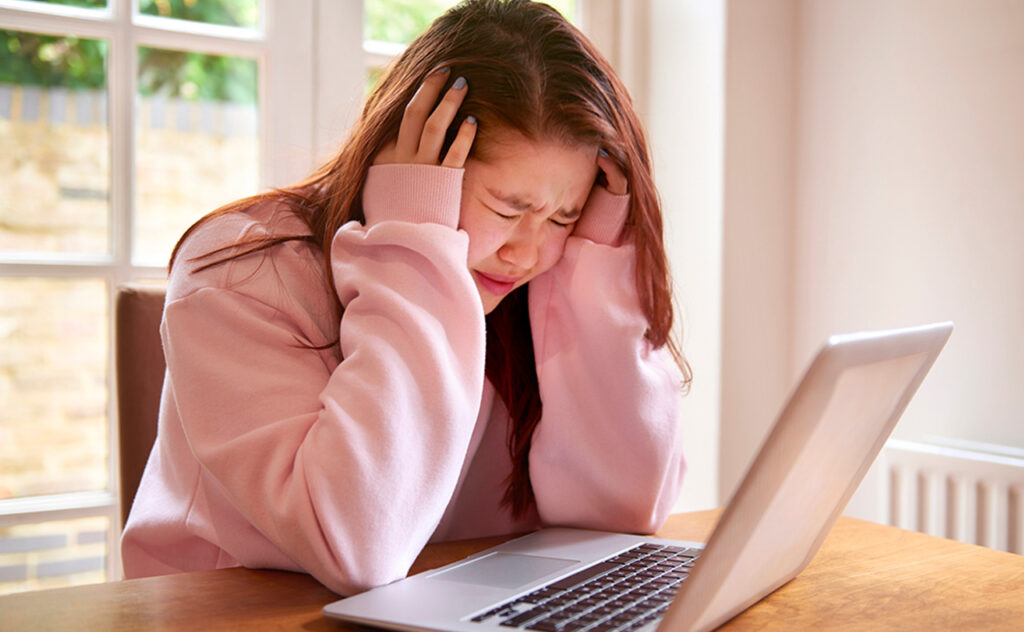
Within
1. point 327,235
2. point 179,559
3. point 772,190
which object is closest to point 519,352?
point 327,235

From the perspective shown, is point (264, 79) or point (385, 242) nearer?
point (385, 242)

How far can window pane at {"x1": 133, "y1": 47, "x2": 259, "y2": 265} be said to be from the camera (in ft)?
5.08

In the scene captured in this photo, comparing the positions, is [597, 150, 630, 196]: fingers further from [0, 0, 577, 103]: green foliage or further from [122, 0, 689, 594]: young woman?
[0, 0, 577, 103]: green foliage

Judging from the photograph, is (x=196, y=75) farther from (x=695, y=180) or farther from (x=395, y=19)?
(x=695, y=180)

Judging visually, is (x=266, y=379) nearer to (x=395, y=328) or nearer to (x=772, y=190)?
(x=395, y=328)

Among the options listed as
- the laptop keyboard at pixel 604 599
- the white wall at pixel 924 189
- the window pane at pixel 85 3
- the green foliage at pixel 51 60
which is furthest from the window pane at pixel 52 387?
the white wall at pixel 924 189

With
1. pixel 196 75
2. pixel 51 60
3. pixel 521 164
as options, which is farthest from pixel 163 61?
pixel 521 164

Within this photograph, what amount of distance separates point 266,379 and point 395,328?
0.12 metres

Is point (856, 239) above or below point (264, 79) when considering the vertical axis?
below

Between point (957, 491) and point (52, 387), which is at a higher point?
point (52, 387)

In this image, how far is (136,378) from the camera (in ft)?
3.46

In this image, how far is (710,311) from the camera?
183cm

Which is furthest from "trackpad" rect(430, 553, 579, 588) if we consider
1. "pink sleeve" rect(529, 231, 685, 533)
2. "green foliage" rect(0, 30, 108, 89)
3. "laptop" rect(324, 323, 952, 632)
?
"green foliage" rect(0, 30, 108, 89)

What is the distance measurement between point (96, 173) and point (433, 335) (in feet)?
3.27
